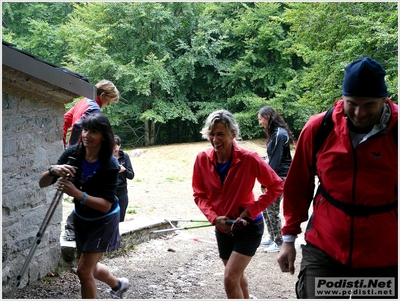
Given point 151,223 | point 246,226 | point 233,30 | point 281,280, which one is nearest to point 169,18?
point 233,30

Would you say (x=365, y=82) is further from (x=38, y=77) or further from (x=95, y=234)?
(x=38, y=77)

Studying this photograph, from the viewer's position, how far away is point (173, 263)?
7.39m

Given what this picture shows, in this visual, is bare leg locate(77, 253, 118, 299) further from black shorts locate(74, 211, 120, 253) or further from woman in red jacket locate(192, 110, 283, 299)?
woman in red jacket locate(192, 110, 283, 299)

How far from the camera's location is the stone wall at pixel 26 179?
5.20 metres

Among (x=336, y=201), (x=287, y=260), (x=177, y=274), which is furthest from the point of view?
(x=177, y=274)

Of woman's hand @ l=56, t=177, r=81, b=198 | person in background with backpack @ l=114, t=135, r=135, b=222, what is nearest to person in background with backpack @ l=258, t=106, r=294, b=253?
person in background with backpack @ l=114, t=135, r=135, b=222

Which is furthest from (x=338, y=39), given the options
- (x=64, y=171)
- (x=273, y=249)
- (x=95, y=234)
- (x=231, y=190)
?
(x=64, y=171)

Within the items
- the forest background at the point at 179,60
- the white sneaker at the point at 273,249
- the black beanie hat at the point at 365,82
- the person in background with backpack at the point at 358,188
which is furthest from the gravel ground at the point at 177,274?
the forest background at the point at 179,60

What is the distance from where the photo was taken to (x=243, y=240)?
423cm

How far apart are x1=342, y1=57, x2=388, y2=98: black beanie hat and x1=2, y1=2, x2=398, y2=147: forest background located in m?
24.0

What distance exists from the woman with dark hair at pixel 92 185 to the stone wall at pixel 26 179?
3.69ft

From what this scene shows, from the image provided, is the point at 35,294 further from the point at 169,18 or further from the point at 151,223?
the point at 169,18

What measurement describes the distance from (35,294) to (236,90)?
24100mm

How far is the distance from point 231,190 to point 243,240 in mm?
367
